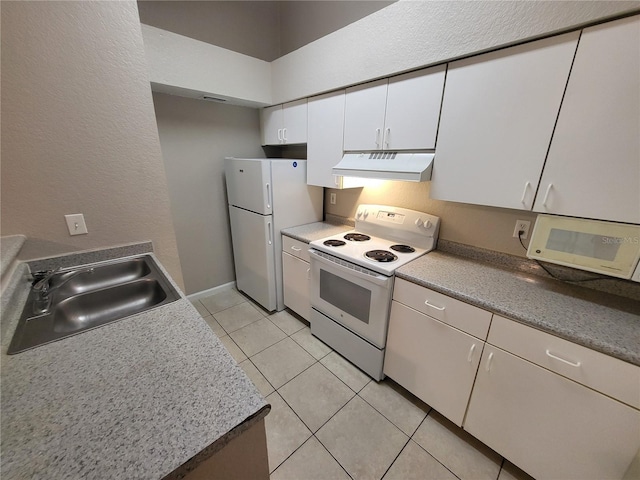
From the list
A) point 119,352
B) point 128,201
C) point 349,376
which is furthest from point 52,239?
point 349,376

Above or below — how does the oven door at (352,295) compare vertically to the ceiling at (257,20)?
below

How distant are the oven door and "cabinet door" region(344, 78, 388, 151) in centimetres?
87

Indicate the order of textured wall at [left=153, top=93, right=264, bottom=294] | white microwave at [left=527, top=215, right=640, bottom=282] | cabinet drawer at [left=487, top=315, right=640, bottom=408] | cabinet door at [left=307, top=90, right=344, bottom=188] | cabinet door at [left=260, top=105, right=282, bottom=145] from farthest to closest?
1. cabinet door at [left=260, top=105, right=282, bottom=145]
2. textured wall at [left=153, top=93, right=264, bottom=294]
3. cabinet door at [left=307, top=90, right=344, bottom=188]
4. white microwave at [left=527, top=215, right=640, bottom=282]
5. cabinet drawer at [left=487, top=315, right=640, bottom=408]

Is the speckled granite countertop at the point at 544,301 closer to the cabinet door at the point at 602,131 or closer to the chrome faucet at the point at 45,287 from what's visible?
the cabinet door at the point at 602,131

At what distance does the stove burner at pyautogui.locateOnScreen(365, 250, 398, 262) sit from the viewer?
1.69 metres

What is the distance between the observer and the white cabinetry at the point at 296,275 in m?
2.23

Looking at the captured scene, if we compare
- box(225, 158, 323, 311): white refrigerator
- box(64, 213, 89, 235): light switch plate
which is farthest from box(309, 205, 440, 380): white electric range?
box(64, 213, 89, 235): light switch plate

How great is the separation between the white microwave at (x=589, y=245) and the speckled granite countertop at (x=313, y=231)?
1447mm

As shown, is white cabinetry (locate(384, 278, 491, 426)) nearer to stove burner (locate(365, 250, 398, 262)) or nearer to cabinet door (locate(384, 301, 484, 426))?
cabinet door (locate(384, 301, 484, 426))

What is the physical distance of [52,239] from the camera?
1332mm

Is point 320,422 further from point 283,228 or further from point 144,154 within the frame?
point 144,154

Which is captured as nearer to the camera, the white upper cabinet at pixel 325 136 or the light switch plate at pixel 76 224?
the light switch plate at pixel 76 224

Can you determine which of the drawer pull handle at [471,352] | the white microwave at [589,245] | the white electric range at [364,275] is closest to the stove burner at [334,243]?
the white electric range at [364,275]

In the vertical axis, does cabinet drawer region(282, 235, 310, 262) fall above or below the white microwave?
below
